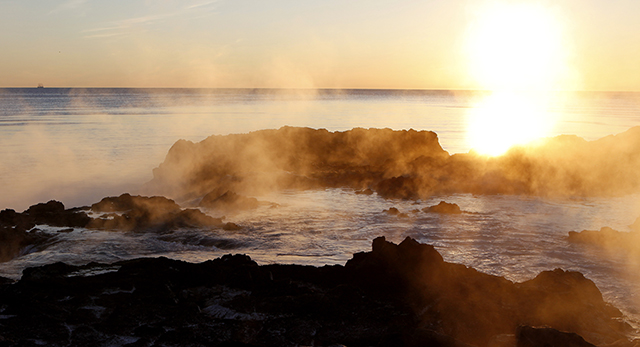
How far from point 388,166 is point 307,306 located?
19.7 meters

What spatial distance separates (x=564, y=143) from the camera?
96.9ft

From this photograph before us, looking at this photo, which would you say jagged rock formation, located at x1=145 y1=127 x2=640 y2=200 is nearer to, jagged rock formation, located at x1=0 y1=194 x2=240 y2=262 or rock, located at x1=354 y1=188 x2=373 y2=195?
rock, located at x1=354 y1=188 x2=373 y2=195

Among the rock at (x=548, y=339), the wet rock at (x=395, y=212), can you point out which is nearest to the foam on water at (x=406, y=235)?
the wet rock at (x=395, y=212)

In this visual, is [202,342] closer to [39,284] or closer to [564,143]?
[39,284]

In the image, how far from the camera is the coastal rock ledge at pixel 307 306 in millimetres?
8320

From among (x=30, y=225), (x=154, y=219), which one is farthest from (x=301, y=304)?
(x=30, y=225)

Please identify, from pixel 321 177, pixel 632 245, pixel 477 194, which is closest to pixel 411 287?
pixel 632 245

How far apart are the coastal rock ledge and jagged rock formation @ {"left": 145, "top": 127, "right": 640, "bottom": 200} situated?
1321cm

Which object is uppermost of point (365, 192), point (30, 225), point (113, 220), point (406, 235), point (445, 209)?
point (365, 192)

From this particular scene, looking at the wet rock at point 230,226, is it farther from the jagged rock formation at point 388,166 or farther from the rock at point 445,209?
the rock at point 445,209

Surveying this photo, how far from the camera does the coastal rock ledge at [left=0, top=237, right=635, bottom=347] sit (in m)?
8.32

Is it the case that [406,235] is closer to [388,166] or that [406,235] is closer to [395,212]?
[395,212]

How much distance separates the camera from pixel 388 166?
28.4 metres

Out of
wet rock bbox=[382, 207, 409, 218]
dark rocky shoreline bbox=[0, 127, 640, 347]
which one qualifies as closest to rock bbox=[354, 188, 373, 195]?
wet rock bbox=[382, 207, 409, 218]
